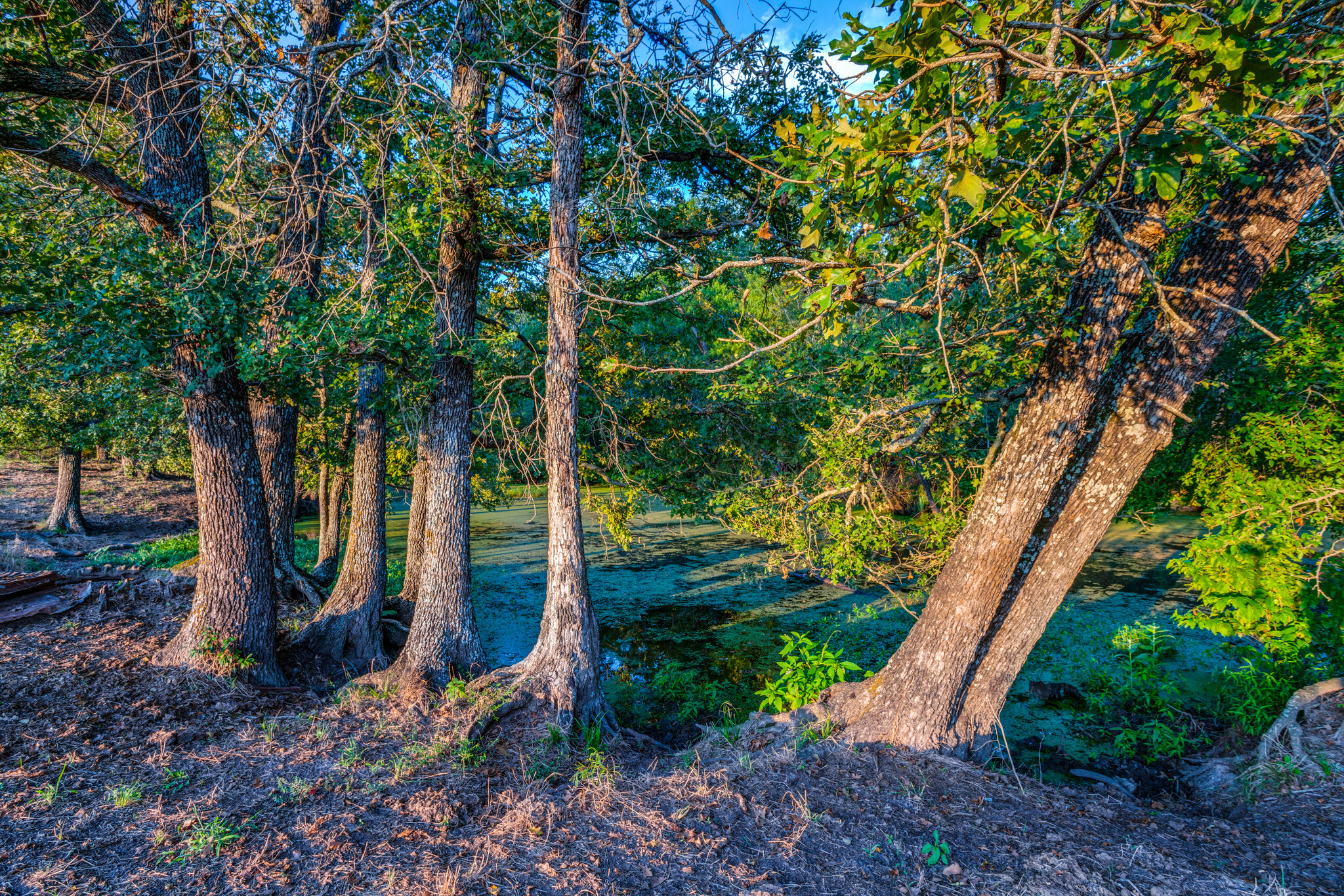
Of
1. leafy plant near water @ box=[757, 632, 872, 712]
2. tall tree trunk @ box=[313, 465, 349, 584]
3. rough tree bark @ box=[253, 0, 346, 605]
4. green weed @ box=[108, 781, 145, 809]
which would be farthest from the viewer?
tall tree trunk @ box=[313, 465, 349, 584]

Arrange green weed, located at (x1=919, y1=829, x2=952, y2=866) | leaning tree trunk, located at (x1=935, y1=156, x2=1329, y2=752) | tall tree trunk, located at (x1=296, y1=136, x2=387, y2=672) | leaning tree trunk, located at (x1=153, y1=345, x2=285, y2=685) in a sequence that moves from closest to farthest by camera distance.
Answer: green weed, located at (x1=919, y1=829, x2=952, y2=866), leaning tree trunk, located at (x1=935, y1=156, x2=1329, y2=752), leaning tree trunk, located at (x1=153, y1=345, x2=285, y2=685), tall tree trunk, located at (x1=296, y1=136, x2=387, y2=672)

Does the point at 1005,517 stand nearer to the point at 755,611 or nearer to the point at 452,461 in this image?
the point at 452,461

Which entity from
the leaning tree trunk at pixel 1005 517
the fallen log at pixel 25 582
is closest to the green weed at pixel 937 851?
the leaning tree trunk at pixel 1005 517

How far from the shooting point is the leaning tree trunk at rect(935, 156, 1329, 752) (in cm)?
298

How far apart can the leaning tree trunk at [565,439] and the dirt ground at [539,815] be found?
1.62 feet

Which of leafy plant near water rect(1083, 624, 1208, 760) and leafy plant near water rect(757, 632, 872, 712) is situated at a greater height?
leafy plant near water rect(757, 632, 872, 712)

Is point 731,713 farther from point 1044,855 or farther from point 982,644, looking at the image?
point 1044,855

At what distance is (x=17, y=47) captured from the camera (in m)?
4.18

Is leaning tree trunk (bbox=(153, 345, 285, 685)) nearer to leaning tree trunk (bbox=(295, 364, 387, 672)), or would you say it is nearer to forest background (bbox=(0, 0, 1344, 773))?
forest background (bbox=(0, 0, 1344, 773))

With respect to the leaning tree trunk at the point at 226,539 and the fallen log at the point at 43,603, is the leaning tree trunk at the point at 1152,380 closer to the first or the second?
the leaning tree trunk at the point at 226,539

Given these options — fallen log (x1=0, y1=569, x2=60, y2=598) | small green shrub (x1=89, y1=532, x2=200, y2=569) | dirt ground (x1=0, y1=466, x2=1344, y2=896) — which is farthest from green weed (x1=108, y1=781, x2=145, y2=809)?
small green shrub (x1=89, y1=532, x2=200, y2=569)

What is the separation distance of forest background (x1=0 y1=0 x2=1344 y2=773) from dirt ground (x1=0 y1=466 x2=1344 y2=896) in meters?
0.74

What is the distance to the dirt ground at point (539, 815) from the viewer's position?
2.52 m

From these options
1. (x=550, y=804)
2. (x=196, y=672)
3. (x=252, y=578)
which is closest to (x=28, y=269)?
(x=252, y=578)
